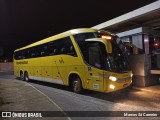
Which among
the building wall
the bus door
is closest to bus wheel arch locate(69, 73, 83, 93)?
the bus door

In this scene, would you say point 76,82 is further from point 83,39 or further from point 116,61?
point 116,61

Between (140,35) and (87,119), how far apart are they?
11364 mm

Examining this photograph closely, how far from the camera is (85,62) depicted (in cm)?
1105

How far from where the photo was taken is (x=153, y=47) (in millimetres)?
17781

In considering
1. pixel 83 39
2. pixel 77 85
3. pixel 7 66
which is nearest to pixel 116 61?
pixel 83 39

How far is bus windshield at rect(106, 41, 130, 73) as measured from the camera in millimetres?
9984

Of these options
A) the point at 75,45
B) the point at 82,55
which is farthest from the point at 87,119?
the point at 75,45

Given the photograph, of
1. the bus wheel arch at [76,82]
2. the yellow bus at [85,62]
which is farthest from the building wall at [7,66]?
the bus wheel arch at [76,82]

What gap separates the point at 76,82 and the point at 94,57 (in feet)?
7.37

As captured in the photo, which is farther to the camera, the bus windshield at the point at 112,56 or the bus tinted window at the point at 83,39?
the bus tinted window at the point at 83,39

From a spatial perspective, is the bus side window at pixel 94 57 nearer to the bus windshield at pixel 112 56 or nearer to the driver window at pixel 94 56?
the driver window at pixel 94 56

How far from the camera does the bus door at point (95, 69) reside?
1016 cm

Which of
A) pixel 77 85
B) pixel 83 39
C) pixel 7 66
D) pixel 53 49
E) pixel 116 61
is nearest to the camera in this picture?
pixel 116 61

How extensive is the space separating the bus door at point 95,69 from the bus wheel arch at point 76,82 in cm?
97
